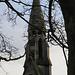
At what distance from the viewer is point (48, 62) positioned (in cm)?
2772

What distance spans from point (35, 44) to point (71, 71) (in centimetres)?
2577

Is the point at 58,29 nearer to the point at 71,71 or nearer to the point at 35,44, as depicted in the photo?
the point at 71,71

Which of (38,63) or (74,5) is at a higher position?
(74,5)

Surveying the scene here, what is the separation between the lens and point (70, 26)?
2.93 metres

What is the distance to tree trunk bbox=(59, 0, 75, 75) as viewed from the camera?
2860 mm

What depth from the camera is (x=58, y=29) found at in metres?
8.97

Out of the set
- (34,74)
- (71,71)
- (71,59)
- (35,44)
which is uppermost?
(71,59)

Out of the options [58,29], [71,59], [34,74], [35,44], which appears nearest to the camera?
[71,59]

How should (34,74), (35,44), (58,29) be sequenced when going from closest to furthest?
A: (58,29)
(34,74)
(35,44)

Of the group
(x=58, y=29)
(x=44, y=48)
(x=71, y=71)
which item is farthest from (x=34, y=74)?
(x=71, y=71)

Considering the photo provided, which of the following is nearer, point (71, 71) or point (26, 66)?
point (71, 71)

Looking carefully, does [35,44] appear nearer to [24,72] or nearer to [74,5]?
[24,72]

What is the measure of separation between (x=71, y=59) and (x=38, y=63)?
25057 millimetres

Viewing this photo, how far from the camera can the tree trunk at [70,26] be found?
2.86m
